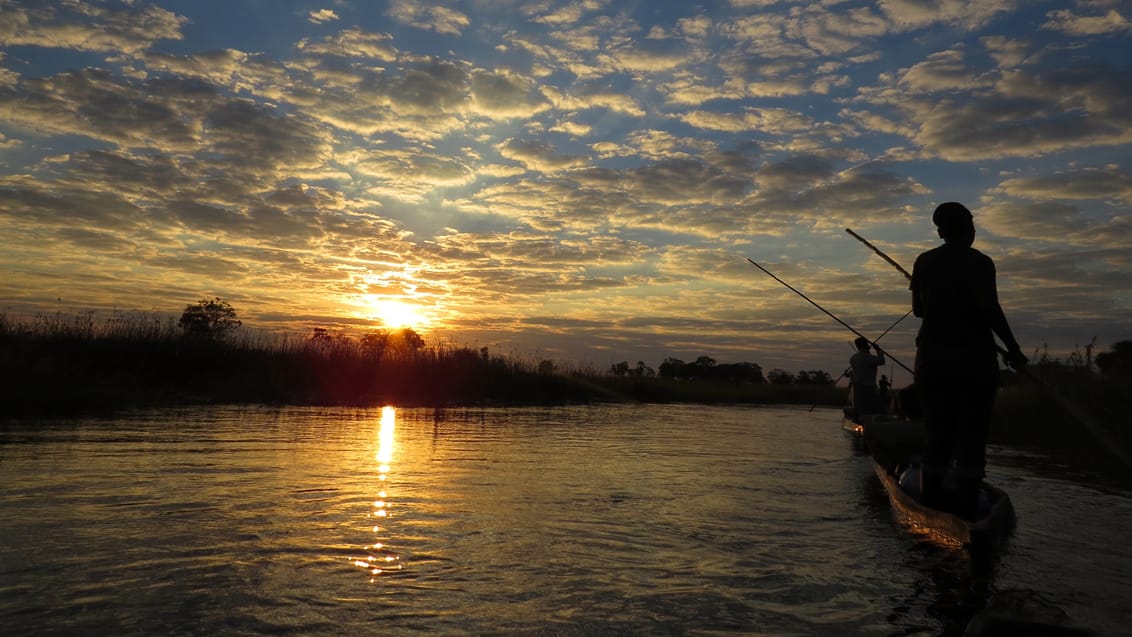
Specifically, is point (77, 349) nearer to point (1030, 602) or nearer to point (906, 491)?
point (906, 491)

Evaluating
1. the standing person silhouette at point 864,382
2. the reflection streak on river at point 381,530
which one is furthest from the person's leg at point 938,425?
the standing person silhouette at point 864,382

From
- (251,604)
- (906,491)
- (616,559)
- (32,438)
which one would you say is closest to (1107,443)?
(906,491)

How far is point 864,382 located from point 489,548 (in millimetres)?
12368

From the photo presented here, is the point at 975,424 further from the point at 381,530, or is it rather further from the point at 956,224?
the point at 381,530

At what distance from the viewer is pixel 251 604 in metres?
4.09

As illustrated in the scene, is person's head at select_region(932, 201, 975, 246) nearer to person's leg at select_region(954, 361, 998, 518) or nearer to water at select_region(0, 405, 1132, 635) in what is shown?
person's leg at select_region(954, 361, 998, 518)

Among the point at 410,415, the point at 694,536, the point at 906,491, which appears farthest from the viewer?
the point at 410,415

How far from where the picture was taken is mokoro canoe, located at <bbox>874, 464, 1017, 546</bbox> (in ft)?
17.3

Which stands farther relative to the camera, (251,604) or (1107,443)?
(1107,443)

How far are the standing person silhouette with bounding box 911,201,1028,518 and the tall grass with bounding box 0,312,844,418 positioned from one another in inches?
622

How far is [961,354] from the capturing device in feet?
17.8

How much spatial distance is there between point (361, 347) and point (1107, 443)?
81.1ft

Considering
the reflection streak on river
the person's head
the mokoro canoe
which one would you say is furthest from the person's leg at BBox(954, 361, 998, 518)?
the reflection streak on river

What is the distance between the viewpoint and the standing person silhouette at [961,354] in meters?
5.41
